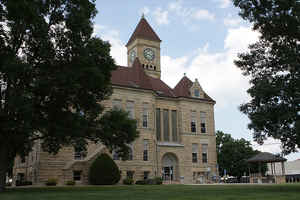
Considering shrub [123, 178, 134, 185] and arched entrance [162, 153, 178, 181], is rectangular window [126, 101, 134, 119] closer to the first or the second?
arched entrance [162, 153, 178, 181]

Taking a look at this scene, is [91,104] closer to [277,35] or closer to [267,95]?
[267,95]

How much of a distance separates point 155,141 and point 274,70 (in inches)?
1006

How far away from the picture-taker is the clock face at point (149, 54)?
6666cm

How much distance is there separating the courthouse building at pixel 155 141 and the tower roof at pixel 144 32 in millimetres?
15671

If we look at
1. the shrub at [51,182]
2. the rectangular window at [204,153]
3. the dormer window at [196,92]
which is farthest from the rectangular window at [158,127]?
the shrub at [51,182]

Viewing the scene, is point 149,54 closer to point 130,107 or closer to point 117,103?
point 130,107

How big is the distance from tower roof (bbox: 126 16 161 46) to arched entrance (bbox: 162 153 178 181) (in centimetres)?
2714

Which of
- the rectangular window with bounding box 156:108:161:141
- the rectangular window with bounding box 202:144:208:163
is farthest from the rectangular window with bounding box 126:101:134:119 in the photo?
the rectangular window with bounding box 202:144:208:163

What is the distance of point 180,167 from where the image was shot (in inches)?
1902

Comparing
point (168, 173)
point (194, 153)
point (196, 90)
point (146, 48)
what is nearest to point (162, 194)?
point (168, 173)

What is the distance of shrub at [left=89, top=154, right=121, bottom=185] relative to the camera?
122ft

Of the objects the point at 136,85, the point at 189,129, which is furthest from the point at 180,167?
the point at 136,85

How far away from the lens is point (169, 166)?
1903 inches

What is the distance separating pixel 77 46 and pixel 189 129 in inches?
1185
